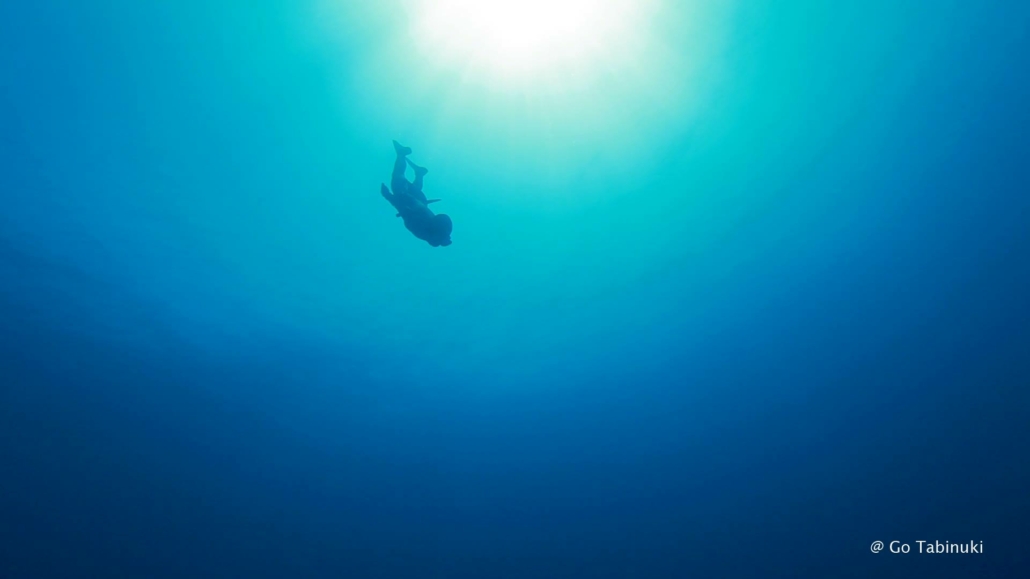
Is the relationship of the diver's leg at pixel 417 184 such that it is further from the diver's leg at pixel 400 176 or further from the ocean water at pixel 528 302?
the ocean water at pixel 528 302

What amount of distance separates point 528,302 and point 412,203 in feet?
49.9

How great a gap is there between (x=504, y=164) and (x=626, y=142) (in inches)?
158

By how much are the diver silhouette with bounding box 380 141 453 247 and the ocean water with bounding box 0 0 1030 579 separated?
7720 mm

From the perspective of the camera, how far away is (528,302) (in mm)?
21953

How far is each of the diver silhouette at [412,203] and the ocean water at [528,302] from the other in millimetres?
7720

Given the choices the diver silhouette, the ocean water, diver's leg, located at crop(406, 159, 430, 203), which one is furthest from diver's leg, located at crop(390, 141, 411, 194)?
the ocean water

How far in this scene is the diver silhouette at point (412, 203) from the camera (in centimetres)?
698

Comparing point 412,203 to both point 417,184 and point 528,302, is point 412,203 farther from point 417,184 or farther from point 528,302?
point 528,302

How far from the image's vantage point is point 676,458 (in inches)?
1114

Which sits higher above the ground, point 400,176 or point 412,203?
point 400,176

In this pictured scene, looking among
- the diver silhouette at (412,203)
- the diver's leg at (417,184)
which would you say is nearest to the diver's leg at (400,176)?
the diver silhouette at (412,203)

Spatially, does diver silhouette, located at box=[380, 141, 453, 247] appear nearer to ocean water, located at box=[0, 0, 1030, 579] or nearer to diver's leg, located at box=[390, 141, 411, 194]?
diver's leg, located at box=[390, 141, 411, 194]

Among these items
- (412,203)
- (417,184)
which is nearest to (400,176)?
(417,184)

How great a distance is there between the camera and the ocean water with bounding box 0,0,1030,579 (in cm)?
1388
